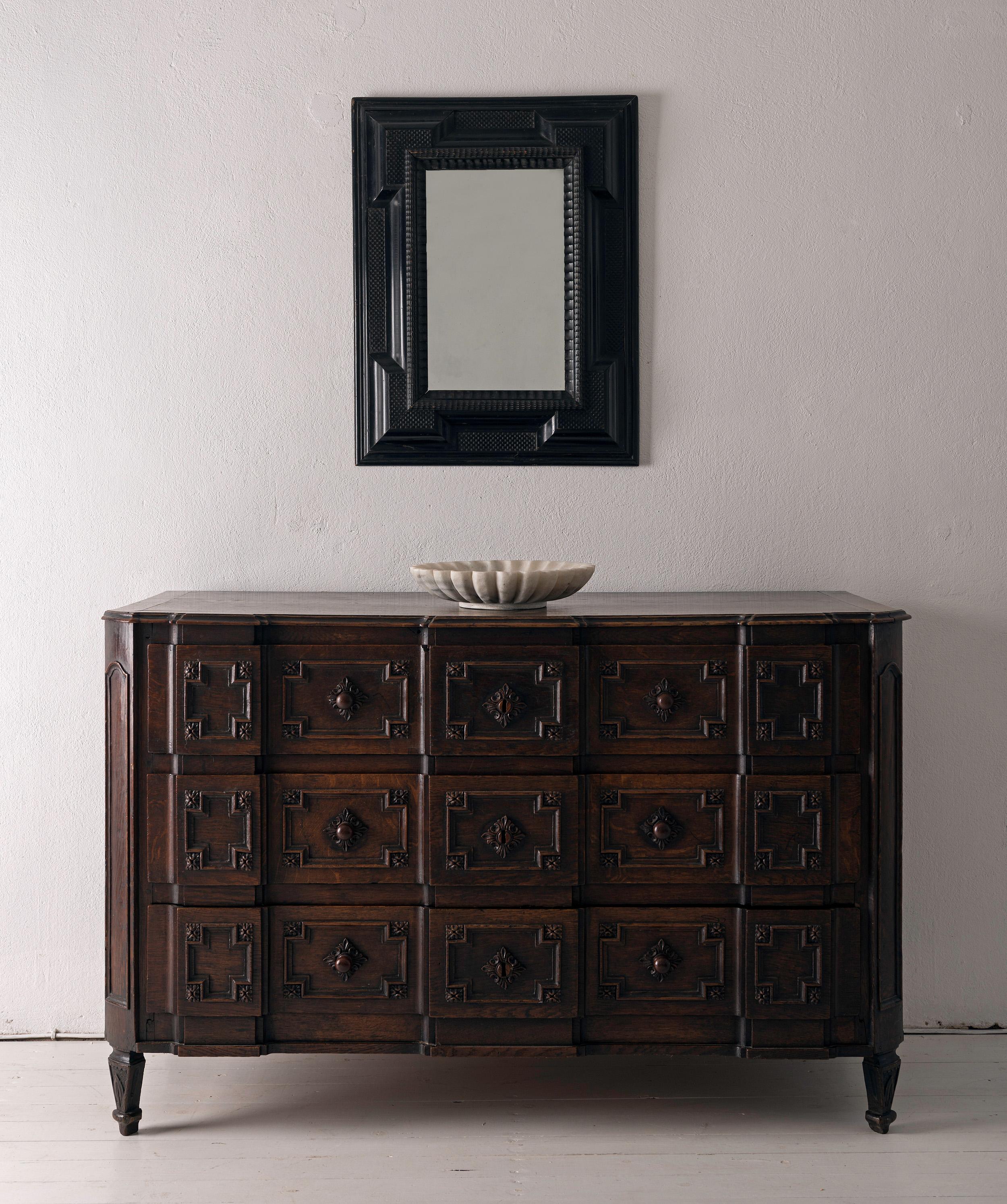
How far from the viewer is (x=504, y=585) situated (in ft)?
7.43

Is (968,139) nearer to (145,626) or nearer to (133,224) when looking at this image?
(133,224)

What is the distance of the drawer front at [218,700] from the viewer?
87.4 inches

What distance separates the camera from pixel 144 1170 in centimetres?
218

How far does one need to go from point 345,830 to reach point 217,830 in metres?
0.26

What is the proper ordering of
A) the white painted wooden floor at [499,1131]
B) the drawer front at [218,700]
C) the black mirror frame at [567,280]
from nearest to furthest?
the white painted wooden floor at [499,1131] → the drawer front at [218,700] → the black mirror frame at [567,280]

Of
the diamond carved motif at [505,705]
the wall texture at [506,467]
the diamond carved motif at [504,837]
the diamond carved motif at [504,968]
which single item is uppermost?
the wall texture at [506,467]

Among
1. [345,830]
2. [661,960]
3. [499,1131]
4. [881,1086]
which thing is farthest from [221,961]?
[881,1086]

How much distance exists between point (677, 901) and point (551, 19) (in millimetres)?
2098

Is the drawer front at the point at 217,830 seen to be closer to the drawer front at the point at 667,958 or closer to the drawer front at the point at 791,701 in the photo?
the drawer front at the point at 667,958

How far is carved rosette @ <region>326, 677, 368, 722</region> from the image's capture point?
2.22 m

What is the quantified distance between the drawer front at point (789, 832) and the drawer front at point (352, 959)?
70 cm

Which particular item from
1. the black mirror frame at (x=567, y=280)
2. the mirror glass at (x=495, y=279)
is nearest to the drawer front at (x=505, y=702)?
the black mirror frame at (x=567, y=280)

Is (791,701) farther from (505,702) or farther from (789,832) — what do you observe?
(505,702)

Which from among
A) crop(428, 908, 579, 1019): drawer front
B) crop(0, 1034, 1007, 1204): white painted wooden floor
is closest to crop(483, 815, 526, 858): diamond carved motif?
crop(428, 908, 579, 1019): drawer front
